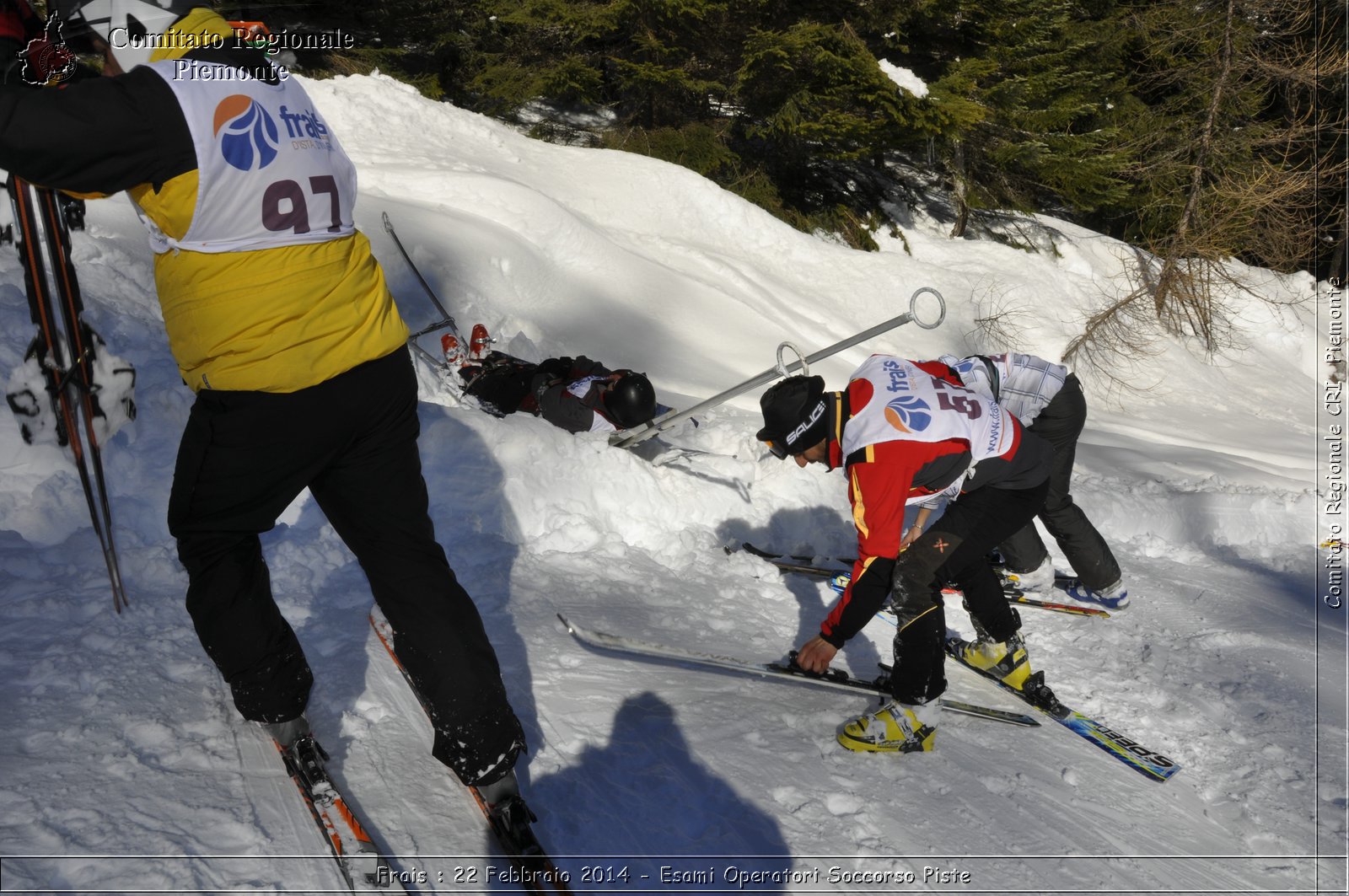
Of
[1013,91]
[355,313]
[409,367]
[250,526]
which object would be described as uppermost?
[1013,91]

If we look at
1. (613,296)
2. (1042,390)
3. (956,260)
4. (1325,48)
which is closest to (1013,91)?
(956,260)

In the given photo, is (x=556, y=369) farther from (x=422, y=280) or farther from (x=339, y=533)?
(x=339, y=533)

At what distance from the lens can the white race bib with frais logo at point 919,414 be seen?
3031 millimetres

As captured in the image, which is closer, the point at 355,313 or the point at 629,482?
the point at 355,313

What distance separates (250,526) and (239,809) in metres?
0.75

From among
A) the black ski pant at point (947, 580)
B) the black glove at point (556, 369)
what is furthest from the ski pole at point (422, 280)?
the black ski pant at point (947, 580)

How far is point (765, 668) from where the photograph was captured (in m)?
3.48

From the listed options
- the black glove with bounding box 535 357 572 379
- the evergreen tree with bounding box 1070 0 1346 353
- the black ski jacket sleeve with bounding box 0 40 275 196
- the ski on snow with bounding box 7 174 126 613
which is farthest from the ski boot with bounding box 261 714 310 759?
the evergreen tree with bounding box 1070 0 1346 353

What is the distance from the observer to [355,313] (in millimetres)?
2119

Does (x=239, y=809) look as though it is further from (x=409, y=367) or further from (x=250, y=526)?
(x=409, y=367)

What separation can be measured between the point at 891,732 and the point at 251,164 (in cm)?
263

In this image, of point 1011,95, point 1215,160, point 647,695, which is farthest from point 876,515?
point 1215,160

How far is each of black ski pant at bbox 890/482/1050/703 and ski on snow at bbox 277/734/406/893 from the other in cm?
183

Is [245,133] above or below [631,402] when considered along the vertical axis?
above
